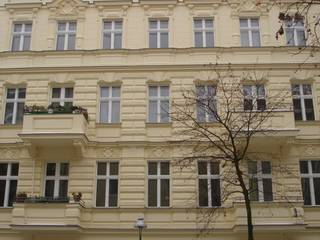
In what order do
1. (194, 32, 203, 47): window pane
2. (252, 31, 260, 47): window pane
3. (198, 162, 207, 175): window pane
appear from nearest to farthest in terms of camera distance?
(198, 162, 207, 175): window pane → (252, 31, 260, 47): window pane → (194, 32, 203, 47): window pane

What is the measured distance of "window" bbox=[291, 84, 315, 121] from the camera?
2127 centimetres

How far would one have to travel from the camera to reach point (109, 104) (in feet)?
71.2

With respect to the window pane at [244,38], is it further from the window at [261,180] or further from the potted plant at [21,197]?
the potted plant at [21,197]

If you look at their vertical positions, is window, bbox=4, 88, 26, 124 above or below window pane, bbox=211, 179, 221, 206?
above

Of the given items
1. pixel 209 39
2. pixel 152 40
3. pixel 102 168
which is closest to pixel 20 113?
pixel 102 168

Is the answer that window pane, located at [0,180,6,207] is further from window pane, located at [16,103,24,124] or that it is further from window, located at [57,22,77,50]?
window, located at [57,22,77,50]

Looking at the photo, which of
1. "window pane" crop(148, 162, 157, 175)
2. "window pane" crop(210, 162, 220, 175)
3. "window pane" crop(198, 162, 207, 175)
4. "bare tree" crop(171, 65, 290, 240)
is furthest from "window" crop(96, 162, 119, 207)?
"window pane" crop(210, 162, 220, 175)

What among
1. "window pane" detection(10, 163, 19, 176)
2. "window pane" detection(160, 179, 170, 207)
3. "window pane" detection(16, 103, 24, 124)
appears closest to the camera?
"window pane" detection(160, 179, 170, 207)

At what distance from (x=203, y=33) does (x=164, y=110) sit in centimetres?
430

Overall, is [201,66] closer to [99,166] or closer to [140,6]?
[140,6]

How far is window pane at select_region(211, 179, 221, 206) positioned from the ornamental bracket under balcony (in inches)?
220

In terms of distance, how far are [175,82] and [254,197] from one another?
6005 mm

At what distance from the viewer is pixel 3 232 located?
19.7 meters

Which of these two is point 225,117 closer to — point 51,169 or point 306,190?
point 306,190
